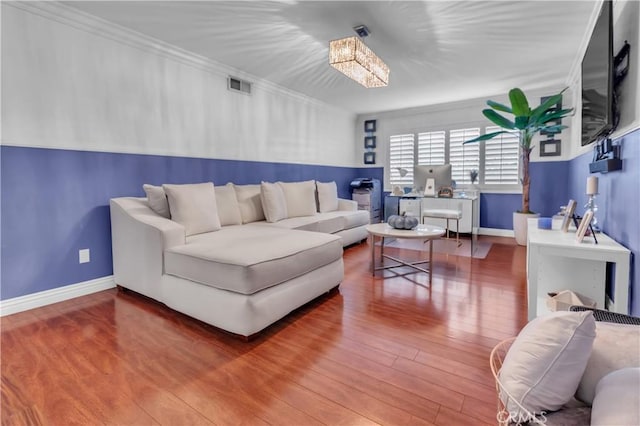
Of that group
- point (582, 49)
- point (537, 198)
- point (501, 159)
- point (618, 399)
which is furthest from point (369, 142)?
point (618, 399)

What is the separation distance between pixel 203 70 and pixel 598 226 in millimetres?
4200

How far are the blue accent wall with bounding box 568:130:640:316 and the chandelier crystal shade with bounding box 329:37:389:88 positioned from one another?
2009mm

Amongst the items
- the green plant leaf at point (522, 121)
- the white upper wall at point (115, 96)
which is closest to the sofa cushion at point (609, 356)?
the white upper wall at point (115, 96)

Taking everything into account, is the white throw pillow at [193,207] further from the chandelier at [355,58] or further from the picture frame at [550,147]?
the picture frame at [550,147]

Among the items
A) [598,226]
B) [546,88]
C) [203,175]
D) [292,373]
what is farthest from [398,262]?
[546,88]

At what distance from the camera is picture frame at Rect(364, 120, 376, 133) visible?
6.61m

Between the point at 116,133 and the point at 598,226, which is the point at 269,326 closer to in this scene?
the point at 116,133

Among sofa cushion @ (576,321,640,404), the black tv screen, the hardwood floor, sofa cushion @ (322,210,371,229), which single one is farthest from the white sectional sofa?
the black tv screen

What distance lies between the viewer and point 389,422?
4.15ft

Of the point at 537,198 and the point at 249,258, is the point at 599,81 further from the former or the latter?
the point at 537,198

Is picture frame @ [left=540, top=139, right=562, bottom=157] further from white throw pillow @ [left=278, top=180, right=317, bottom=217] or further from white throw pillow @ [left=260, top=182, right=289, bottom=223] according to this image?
white throw pillow @ [left=260, top=182, right=289, bottom=223]

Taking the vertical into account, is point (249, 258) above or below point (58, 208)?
below

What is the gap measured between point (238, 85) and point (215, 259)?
287 centimetres

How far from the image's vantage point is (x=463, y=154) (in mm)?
5559
